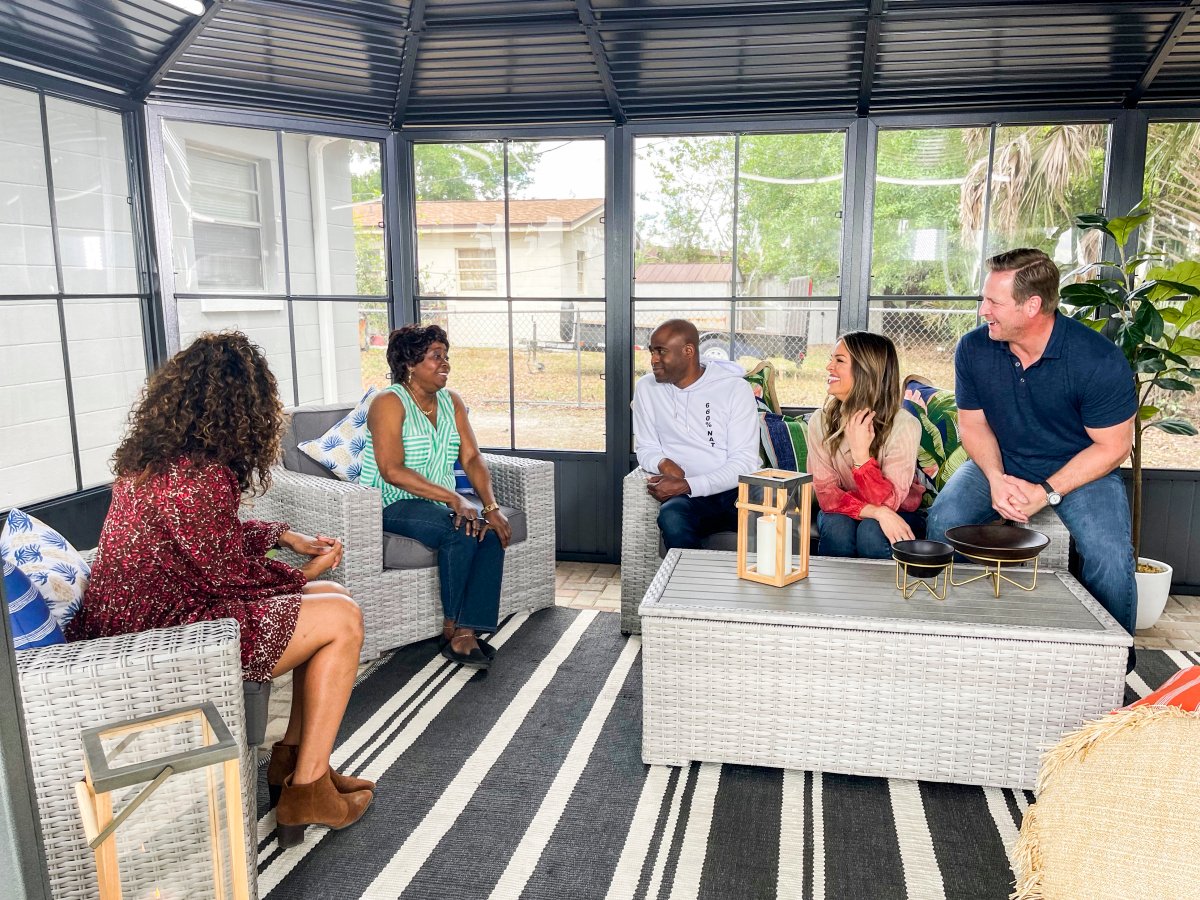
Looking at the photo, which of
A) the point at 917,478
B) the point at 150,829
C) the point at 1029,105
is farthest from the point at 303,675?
the point at 1029,105

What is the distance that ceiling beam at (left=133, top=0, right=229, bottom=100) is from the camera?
3330 millimetres

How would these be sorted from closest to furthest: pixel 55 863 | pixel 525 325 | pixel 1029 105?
1. pixel 55 863
2. pixel 1029 105
3. pixel 525 325

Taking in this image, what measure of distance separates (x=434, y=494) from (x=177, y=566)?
1368mm

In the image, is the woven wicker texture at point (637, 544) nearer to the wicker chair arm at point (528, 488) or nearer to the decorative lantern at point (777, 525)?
the wicker chair arm at point (528, 488)

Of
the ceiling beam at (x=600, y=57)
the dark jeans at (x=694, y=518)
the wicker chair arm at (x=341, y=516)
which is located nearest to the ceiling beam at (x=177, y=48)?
the ceiling beam at (x=600, y=57)

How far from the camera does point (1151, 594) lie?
344 cm

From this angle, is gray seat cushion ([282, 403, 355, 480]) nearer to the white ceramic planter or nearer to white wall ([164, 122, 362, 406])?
white wall ([164, 122, 362, 406])

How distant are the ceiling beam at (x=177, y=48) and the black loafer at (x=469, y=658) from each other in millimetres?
2498

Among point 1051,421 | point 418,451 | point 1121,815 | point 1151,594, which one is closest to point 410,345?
point 418,451

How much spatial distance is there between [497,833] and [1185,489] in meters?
3.36

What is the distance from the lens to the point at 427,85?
3971mm

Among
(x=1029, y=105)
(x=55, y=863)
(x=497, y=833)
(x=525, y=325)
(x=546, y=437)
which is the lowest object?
(x=497, y=833)

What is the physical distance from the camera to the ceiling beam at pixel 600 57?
11.0 ft

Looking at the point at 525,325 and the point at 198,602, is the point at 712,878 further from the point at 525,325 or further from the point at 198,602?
the point at 525,325
